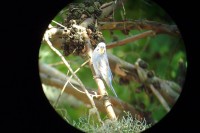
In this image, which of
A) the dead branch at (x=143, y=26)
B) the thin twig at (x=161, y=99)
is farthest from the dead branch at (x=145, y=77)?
the dead branch at (x=143, y=26)

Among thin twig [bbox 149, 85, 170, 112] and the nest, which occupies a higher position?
the nest

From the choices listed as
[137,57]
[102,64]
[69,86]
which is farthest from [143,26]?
[69,86]

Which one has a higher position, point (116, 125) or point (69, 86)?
point (69, 86)

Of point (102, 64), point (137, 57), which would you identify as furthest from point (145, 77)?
point (102, 64)

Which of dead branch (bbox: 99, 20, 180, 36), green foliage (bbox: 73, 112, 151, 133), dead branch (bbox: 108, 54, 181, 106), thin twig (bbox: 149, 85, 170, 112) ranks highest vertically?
dead branch (bbox: 99, 20, 180, 36)

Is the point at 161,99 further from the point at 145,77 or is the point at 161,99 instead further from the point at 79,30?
the point at 79,30

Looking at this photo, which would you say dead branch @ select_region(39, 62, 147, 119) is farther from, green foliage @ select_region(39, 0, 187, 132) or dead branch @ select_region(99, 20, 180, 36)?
dead branch @ select_region(99, 20, 180, 36)

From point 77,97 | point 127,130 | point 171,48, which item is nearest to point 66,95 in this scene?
point 77,97

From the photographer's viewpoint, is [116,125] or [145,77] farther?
[145,77]

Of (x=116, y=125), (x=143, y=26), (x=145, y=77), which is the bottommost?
(x=116, y=125)

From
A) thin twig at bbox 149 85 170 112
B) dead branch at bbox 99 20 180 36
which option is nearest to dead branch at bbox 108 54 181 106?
thin twig at bbox 149 85 170 112

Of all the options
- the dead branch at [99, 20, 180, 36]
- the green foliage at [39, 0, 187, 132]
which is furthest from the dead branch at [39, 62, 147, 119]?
the dead branch at [99, 20, 180, 36]
